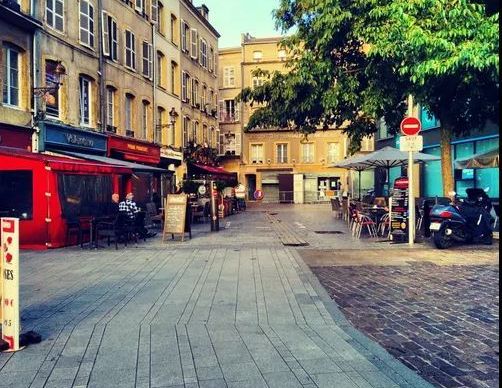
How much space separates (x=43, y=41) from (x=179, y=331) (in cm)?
1410

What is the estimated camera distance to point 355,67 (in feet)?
49.0

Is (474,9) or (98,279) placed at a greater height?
(474,9)

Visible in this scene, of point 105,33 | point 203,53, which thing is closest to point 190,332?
point 105,33

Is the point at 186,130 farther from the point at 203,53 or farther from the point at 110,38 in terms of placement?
the point at 110,38

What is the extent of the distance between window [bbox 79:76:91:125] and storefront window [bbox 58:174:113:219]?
404 cm

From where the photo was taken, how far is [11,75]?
14.3 metres

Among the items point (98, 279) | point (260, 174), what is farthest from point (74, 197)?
point (260, 174)

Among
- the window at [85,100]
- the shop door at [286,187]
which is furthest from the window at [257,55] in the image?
the window at [85,100]

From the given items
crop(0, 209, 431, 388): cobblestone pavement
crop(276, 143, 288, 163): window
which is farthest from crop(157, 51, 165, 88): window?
crop(276, 143, 288, 163): window

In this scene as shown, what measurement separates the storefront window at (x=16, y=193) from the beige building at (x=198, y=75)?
17798 millimetres

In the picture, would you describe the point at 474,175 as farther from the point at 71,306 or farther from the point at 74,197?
the point at 71,306

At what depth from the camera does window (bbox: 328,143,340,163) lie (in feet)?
146

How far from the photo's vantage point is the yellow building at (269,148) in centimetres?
4456

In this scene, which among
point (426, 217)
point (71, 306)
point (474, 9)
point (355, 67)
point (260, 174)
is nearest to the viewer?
point (71, 306)
